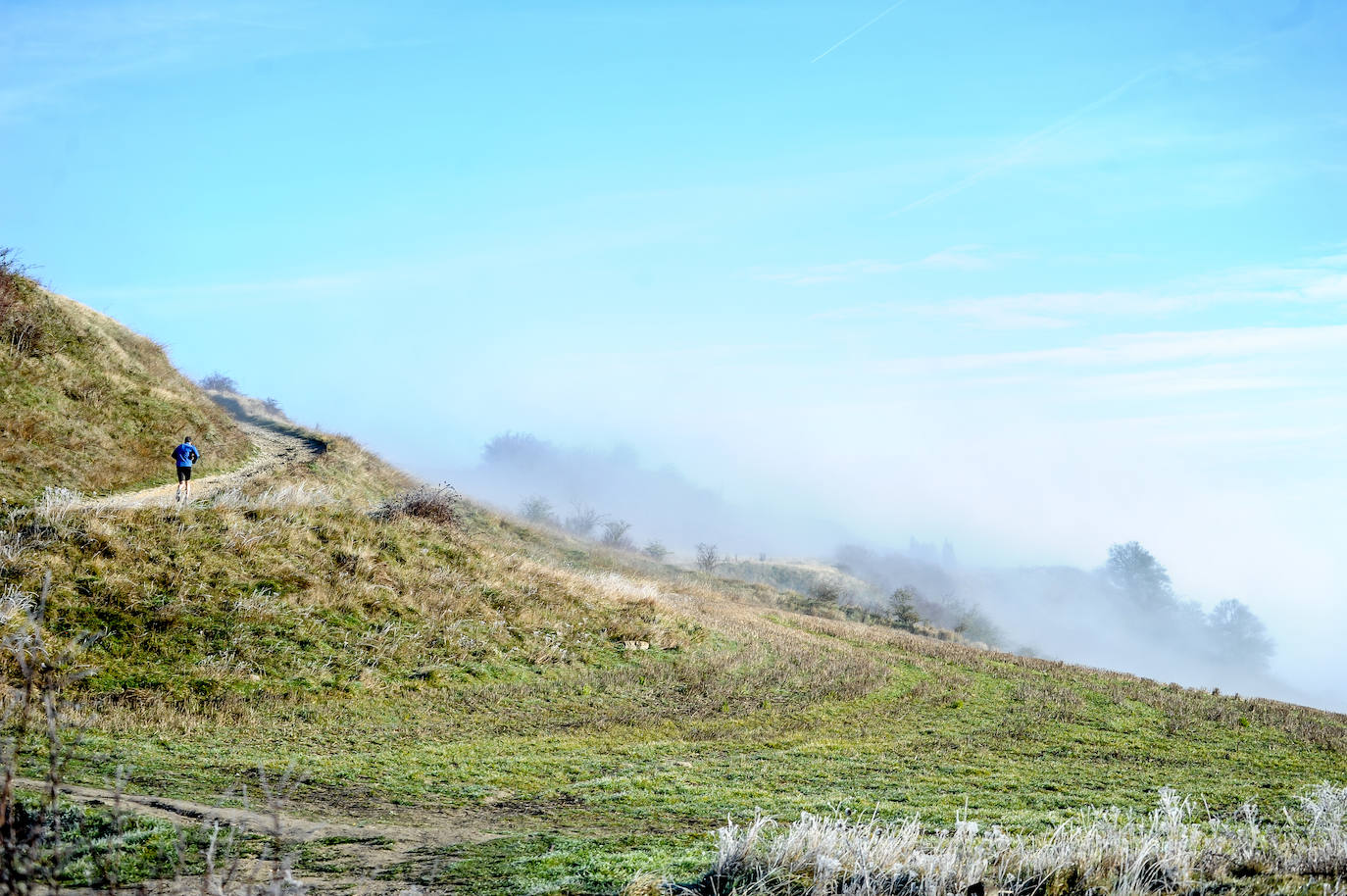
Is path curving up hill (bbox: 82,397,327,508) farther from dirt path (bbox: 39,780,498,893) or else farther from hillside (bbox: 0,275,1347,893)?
dirt path (bbox: 39,780,498,893)

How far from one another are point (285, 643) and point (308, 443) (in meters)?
31.8

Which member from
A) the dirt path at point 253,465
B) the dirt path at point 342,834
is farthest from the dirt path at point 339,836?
the dirt path at point 253,465

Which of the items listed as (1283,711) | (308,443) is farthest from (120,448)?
(1283,711)

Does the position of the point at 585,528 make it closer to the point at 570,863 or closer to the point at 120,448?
the point at 120,448

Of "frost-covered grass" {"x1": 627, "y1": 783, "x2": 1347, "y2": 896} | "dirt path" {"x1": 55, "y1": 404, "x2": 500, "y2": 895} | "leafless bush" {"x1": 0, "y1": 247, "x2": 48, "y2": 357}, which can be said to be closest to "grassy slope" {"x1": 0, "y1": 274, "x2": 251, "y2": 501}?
"leafless bush" {"x1": 0, "y1": 247, "x2": 48, "y2": 357}

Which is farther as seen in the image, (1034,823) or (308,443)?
(308,443)

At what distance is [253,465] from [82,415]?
8.12 m

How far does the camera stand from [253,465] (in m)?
38.2

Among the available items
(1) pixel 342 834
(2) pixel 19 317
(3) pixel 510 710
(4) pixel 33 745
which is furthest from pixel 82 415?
(1) pixel 342 834

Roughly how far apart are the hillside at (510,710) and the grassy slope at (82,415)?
1.36 feet

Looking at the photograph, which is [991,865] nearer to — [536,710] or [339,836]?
[339,836]

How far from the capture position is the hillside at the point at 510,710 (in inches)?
395

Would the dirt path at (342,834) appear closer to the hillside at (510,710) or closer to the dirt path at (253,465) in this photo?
the hillside at (510,710)

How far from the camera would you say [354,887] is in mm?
6602
